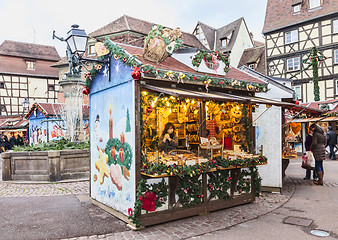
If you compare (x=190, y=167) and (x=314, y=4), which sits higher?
(x=314, y=4)

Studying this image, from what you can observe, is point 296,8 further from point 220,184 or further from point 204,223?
point 204,223

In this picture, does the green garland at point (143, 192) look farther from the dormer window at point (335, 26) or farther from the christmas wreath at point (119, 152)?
the dormer window at point (335, 26)

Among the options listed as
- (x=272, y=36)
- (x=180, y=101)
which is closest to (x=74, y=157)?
(x=180, y=101)

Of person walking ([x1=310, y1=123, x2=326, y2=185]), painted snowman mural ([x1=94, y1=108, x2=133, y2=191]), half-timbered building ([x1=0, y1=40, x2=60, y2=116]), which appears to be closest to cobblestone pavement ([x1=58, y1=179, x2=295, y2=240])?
painted snowman mural ([x1=94, y1=108, x2=133, y2=191])

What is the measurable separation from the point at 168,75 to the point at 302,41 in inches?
928

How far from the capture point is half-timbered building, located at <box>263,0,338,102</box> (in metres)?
23.7

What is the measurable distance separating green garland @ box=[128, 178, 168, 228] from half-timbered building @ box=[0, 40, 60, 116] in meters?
34.1

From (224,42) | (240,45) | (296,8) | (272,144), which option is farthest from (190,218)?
(240,45)

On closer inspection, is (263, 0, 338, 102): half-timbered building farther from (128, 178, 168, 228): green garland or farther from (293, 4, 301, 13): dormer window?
(128, 178, 168, 228): green garland

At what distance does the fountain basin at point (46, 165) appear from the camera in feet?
31.6

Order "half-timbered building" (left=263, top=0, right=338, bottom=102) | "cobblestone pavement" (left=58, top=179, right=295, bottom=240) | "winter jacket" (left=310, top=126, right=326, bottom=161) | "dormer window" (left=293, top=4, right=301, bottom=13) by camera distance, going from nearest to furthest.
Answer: "cobblestone pavement" (left=58, top=179, right=295, bottom=240), "winter jacket" (left=310, top=126, right=326, bottom=161), "half-timbered building" (left=263, top=0, right=338, bottom=102), "dormer window" (left=293, top=4, right=301, bottom=13)

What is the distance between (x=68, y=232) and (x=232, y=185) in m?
3.40

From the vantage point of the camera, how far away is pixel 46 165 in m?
9.80

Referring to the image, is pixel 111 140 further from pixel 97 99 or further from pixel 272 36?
pixel 272 36
